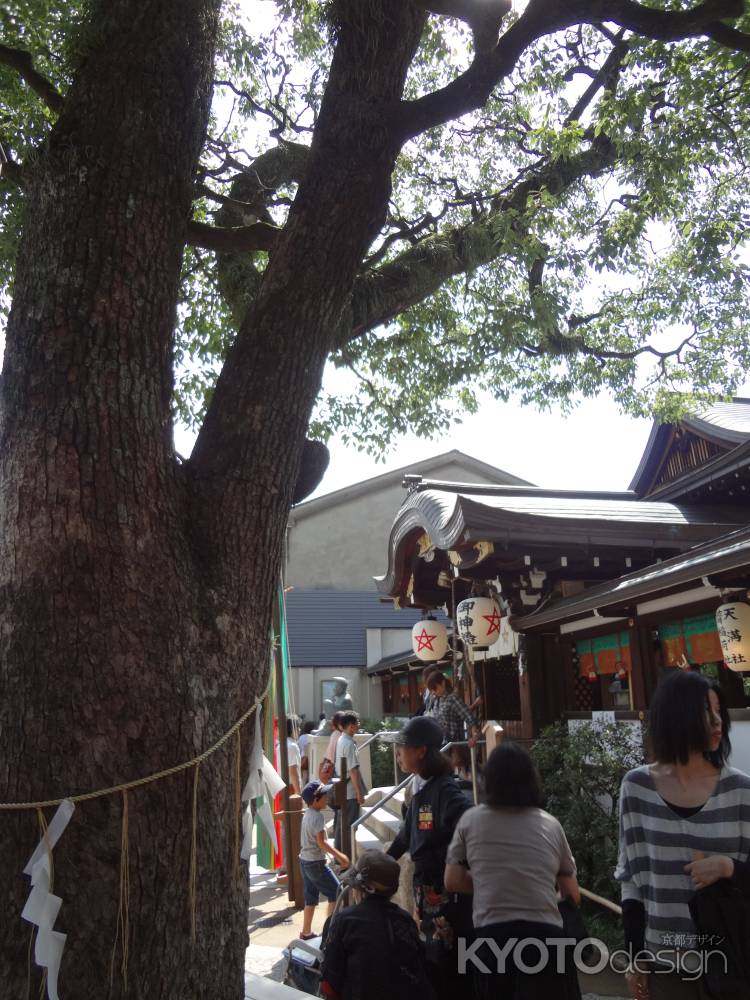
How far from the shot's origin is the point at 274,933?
7719mm

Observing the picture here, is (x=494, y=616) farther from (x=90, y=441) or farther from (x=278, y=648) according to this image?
(x=90, y=441)

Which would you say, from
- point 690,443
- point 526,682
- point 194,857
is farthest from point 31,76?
point 690,443

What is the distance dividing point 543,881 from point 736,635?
4.22 metres

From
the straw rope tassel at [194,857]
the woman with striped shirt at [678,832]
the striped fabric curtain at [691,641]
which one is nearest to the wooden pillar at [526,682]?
the striped fabric curtain at [691,641]

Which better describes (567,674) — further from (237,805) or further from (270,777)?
(237,805)

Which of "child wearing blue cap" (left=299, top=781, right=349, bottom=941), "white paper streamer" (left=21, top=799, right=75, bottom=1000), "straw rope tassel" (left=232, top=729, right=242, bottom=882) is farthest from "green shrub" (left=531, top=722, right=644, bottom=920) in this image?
"white paper streamer" (left=21, top=799, right=75, bottom=1000)

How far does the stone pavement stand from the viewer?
18.1ft

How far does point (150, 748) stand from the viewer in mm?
2488

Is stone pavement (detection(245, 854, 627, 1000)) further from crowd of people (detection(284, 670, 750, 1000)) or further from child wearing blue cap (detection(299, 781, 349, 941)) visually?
crowd of people (detection(284, 670, 750, 1000))

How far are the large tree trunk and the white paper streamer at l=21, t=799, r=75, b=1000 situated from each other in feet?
0.15

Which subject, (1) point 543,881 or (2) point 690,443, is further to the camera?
(2) point 690,443

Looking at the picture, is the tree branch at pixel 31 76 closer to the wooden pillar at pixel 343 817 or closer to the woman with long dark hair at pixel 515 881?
the woman with long dark hair at pixel 515 881

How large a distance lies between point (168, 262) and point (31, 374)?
29.0 inches

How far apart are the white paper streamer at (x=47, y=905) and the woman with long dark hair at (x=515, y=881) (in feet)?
5.37
